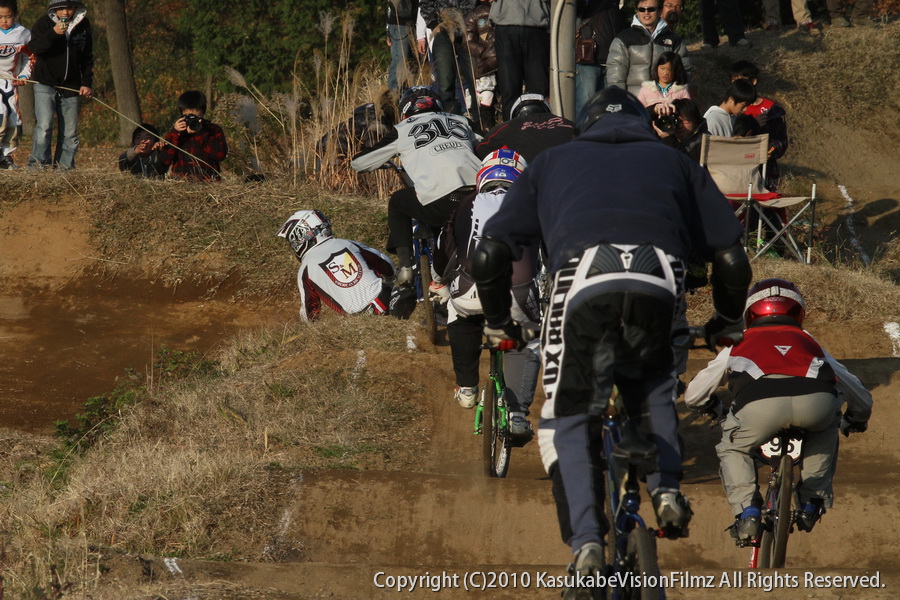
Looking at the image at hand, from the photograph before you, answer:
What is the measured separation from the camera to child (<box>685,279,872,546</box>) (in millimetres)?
5957

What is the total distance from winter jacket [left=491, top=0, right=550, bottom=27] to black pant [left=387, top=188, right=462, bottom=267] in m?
3.84

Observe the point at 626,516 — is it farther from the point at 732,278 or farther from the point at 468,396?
the point at 468,396

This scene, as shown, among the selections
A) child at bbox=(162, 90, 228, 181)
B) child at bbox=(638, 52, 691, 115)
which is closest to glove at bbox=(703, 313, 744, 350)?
child at bbox=(638, 52, 691, 115)

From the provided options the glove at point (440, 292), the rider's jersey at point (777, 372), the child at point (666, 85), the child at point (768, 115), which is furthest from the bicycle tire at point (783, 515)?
the child at point (768, 115)

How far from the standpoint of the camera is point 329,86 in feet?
50.1

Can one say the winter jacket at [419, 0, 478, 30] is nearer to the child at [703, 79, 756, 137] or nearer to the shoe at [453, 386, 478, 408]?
the child at [703, 79, 756, 137]

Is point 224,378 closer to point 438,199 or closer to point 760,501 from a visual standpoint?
point 438,199

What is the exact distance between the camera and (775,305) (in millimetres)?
6246

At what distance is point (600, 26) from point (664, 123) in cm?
233

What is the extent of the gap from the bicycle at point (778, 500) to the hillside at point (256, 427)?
408 millimetres

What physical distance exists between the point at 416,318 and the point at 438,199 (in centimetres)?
200

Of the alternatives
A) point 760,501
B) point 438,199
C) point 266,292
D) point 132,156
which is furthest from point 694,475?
point 132,156

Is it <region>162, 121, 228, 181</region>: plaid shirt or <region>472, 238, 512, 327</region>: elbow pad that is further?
<region>162, 121, 228, 181</region>: plaid shirt

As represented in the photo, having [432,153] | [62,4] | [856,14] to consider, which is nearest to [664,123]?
[432,153]
